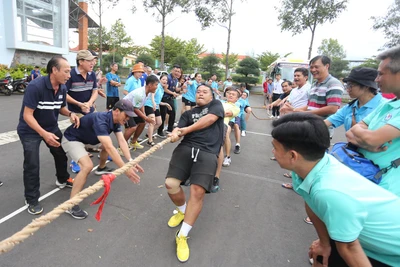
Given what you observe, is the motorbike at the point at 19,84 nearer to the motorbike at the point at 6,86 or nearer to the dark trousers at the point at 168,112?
the motorbike at the point at 6,86

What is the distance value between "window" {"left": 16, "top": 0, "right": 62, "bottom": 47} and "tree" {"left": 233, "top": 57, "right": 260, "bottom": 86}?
16.0 metres

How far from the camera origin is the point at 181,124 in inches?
117

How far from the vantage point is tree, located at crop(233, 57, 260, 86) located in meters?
24.7

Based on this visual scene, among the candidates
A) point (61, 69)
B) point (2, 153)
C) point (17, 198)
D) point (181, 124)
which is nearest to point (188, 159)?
point (181, 124)

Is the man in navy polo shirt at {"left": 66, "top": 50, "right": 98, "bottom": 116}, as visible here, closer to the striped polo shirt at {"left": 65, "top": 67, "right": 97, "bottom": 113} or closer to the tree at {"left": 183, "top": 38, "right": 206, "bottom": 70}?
the striped polo shirt at {"left": 65, "top": 67, "right": 97, "bottom": 113}

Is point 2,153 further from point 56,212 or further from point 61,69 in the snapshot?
point 56,212

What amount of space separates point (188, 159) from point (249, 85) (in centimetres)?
2410

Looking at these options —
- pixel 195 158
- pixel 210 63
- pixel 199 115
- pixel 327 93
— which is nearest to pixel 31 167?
pixel 195 158

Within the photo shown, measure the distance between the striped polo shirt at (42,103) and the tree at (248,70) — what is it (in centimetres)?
2336

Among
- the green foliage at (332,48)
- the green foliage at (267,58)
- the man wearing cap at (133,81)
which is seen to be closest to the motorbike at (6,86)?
the man wearing cap at (133,81)

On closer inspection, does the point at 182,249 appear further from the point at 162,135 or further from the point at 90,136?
the point at 162,135

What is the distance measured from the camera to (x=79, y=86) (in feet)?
12.8

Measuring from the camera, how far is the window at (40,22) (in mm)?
14734

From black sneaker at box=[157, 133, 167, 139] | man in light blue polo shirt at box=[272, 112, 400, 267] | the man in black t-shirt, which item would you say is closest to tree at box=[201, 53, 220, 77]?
black sneaker at box=[157, 133, 167, 139]
